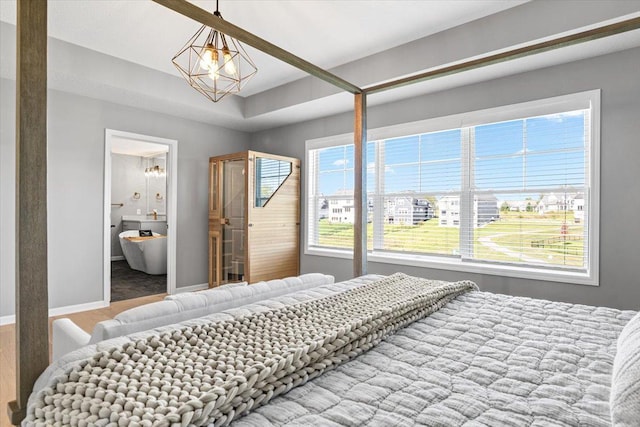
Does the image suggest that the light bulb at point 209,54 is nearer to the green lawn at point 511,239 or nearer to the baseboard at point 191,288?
the green lawn at point 511,239

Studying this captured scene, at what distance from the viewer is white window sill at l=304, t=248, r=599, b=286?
2.93 m

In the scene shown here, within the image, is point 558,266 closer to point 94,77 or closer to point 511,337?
point 511,337

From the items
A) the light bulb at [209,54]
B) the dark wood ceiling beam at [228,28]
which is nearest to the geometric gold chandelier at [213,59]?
the light bulb at [209,54]

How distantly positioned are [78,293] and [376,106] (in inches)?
158

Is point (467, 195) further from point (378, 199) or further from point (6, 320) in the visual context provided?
point (6, 320)

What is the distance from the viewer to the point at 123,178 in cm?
780

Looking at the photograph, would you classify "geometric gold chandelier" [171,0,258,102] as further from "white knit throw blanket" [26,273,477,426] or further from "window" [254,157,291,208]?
"white knit throw blanket" [26,273,477,426]

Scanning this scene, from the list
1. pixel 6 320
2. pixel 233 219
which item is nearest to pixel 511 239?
pixel 233 219

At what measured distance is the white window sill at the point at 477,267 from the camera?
116 inches

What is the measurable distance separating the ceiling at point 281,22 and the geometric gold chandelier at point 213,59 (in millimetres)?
131

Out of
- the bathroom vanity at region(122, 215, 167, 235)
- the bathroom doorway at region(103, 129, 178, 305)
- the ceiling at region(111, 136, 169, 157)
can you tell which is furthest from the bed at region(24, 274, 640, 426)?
the bathroom vanity at region(122, 215, 167, 235)

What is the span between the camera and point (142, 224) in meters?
7.30

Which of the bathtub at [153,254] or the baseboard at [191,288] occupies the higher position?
the bathtub at [153,254]

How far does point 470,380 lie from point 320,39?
3070 mm
